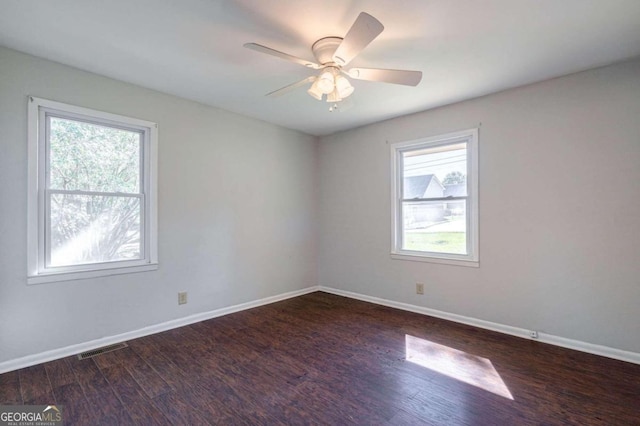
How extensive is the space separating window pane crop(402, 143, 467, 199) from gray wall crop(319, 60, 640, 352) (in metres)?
0.23

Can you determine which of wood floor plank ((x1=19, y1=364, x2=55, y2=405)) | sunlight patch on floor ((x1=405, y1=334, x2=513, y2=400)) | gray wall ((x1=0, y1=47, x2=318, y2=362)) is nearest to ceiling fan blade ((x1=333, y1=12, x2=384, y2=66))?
gray wall ((x1=0, y1=47, x2=318, y2=362))

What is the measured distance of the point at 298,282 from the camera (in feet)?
15.2

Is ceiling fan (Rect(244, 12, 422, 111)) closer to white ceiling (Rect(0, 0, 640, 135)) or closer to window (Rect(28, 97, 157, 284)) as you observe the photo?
white ceiling (Rect(0, 0, 640, 135))

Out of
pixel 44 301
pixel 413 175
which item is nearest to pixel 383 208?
pixel 413 175

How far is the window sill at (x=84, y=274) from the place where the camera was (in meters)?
2.46

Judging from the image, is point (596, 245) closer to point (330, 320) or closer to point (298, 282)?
point (330, 320)

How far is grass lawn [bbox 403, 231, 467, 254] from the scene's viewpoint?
11.4 ft

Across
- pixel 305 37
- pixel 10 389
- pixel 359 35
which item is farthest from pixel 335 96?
pixel 10 389

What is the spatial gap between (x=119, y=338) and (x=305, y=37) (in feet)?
10.3

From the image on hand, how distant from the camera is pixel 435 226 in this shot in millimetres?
3688

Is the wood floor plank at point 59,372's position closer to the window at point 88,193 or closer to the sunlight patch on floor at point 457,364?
the window at point 88,193

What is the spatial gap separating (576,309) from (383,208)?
2.23m

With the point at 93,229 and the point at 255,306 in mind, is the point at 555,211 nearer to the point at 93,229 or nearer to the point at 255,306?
the point at 255,306

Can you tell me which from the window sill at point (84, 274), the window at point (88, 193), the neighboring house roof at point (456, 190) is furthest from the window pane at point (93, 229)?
the neighboring house roof at point (456, 190)
